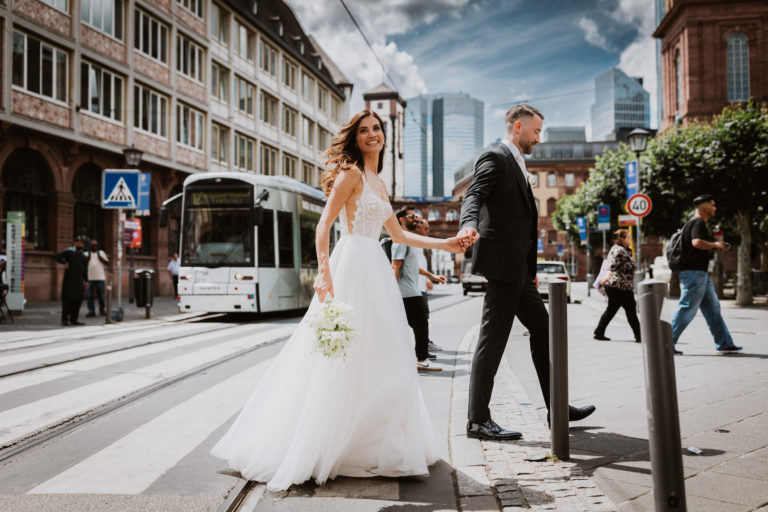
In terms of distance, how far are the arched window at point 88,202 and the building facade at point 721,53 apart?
40337 mm

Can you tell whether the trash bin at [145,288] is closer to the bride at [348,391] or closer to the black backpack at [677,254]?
the black backpack at [677,254]

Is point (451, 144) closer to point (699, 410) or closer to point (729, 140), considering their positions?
Result: point (729, 140)

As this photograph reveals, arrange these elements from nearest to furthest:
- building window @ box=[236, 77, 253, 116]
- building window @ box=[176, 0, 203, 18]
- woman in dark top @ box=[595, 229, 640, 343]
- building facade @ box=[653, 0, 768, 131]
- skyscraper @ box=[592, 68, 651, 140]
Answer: woman in dark top @ box=[595, 229, 640, 343] < building window @ box=[176, 0, 203, 18] < building window @ box=[236, 77, 253, 116] < building facade @ box=[653, 0, 768, 131] < skyscraper @ box=[592, 68, 651, 140]

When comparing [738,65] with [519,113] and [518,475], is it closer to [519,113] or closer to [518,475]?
[519,113]

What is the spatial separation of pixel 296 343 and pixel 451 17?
34.4 feet

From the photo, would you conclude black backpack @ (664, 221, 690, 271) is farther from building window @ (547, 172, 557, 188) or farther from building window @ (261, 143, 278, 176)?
building window @ (547, 172, 557, 188)

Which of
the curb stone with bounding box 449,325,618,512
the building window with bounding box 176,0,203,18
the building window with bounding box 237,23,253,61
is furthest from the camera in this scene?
the building window with bounding box 237,23,253,61

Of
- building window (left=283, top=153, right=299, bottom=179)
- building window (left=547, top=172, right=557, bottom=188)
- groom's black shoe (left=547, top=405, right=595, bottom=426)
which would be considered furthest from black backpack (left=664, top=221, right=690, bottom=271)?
Result: building window (left=547, top=172, right=557, bottom=188)

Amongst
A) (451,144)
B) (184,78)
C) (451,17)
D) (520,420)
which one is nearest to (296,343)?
(520,420)

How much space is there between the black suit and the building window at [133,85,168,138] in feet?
79.5

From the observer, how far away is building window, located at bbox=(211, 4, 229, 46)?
109ft

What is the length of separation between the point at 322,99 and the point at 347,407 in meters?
48.9

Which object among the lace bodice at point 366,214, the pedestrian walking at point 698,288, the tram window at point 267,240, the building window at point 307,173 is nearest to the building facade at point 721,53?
the building window at point 307,173

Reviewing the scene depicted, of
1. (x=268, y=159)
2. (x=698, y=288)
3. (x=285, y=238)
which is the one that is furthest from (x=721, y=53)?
(x=698, y=288)
